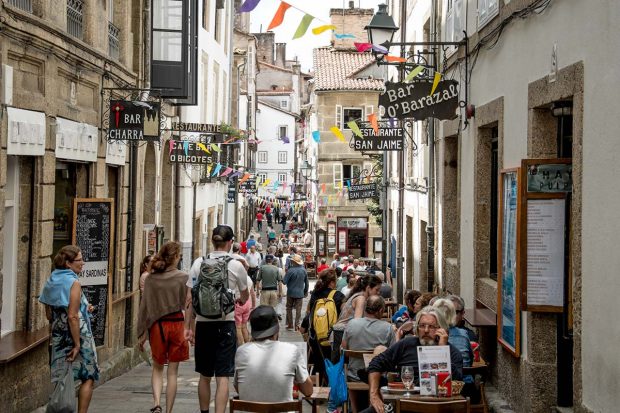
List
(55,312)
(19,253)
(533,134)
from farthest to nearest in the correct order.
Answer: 1. (19,253)
2. (533,134)
3. (55,312)

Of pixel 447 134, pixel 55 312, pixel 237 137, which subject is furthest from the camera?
pixel 237 137

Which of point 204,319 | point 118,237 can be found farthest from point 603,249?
point 118,237

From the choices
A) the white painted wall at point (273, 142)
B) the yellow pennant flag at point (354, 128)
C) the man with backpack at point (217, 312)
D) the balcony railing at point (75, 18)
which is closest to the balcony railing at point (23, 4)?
the balcony railing at point (75, 18)

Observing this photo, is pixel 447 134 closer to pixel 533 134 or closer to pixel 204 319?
pixel 533 134

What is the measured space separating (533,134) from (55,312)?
465 cm

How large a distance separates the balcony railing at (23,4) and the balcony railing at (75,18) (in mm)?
1734

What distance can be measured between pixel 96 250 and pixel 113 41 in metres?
4.12

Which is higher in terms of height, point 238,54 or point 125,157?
point 238,54

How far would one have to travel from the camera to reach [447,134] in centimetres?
1422

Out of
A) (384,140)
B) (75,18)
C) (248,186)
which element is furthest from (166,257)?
(248,186)

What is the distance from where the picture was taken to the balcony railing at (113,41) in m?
14.4

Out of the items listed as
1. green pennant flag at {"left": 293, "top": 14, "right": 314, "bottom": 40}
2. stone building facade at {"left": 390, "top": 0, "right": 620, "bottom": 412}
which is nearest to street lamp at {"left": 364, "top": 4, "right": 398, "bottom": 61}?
stone building facade at {"left": 390, "top": 0, "right": 620, "bottom": 412}

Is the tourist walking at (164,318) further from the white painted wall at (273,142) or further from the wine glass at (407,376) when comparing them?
the white painted wall at (273,142)

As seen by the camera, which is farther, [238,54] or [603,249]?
[238,54]
